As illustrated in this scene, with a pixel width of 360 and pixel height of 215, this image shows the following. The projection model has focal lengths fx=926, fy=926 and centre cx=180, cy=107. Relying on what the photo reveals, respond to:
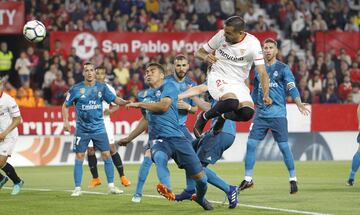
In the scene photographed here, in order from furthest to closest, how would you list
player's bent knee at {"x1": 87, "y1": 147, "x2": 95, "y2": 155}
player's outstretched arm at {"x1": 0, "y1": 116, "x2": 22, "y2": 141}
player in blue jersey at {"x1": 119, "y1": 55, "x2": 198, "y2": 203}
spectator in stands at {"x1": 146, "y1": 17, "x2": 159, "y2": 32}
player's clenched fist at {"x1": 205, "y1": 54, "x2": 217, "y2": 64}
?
spectator in stands at {"x1": 146, "y1": 17, "x2": 159, "y2": 32}, player's bent knee at {"x1": 87, "y1": 147, "x2": 95, "y2": 155}, player's outstretched arm at {"x1": 0, "y1": 116, "x2": 22, "y2": 141}, player in blue jersey at {"x1": 119, "y1": 55, "x2": 198, "y2": 203}, player's clenched fist at {"x1": 205, "y1": 54, "x2": 217, "y2": 64}

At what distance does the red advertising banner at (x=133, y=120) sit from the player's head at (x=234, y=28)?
12.4 m

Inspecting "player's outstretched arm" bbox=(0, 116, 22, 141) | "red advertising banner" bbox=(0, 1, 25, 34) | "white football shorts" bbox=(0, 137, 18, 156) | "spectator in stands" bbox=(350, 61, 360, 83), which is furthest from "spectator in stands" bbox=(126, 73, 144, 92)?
"player's outstretched arm" bbox=(0, 116, 22, 141)

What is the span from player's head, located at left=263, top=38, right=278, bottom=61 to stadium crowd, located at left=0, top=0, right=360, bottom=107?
11.5 m

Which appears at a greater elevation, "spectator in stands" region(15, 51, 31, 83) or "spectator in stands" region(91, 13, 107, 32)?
"spectator in stands" region(91, 13, 107, 32)

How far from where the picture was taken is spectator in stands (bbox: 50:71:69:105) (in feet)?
86.2

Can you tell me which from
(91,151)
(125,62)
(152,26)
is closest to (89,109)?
(91,151)

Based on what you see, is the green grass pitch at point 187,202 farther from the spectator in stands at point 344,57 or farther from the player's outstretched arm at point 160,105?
the spectator in stands at point 344,57

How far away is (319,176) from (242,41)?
7.53 meters

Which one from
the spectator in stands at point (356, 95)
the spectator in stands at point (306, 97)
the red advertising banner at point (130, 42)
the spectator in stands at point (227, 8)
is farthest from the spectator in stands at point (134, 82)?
the spectator in stands at point (356, 95)

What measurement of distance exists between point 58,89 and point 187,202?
1338cm

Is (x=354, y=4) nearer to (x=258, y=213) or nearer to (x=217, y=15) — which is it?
(x=217, y=15)

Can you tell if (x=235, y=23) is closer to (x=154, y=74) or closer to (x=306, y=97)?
(x=154, y=74)

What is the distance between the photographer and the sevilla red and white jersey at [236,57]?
1264 cm

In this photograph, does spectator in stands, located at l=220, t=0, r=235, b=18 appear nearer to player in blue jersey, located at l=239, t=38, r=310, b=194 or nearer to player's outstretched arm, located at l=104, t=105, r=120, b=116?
player's outstretched arm, located at l=104, t=105, r=120, b=116
